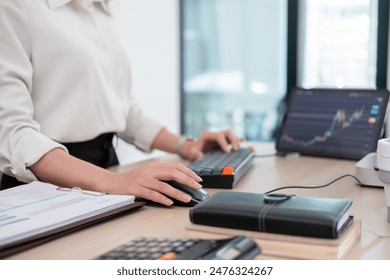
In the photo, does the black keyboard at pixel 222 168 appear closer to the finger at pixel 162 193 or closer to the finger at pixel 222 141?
the finger at pixel 222 141

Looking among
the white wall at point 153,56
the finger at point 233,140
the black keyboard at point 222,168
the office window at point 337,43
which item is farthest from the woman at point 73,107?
the office window at point 337,43

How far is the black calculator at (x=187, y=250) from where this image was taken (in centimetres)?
75

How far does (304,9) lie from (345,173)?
292 centimetres

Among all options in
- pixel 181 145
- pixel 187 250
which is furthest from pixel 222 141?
pixel 187 250

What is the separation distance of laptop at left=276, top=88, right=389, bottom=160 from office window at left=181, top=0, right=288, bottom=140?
265cm

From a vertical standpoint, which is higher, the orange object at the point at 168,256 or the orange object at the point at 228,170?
the orange object at the point at 168,256

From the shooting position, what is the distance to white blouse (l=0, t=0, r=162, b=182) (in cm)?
123

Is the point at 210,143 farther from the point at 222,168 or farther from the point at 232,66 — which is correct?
the point at 232,66

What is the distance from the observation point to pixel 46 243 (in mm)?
877

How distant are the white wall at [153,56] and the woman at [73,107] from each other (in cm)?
177

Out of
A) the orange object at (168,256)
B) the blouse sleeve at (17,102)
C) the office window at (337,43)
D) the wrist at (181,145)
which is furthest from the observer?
the office window at (337,43)

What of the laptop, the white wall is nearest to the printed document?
the laptop

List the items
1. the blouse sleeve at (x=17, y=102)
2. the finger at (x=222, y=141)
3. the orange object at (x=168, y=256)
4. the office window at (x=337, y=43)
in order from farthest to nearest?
the office window at (x=337, y=43) → the finger at (x=222, y=141) → the blouse sleeve at (x=17, y=102) → the orange object at (x=168, y=256)
